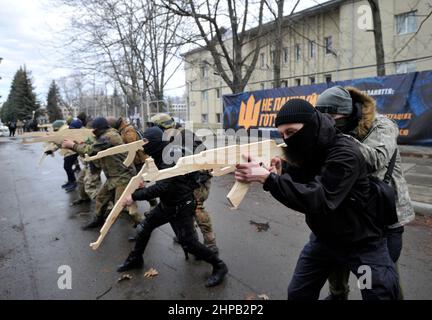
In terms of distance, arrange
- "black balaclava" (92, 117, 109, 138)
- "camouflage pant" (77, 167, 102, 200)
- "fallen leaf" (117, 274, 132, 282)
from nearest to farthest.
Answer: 1. "fallen leaf" (117, 274, 132, 282)
2. "black balaclava" (92, 117, 109, 138)
3. "camouflage pant" (77, 167, 102, 200)

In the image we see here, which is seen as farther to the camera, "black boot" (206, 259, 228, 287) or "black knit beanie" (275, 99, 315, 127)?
"black boot" (206, 259, 228, 287)

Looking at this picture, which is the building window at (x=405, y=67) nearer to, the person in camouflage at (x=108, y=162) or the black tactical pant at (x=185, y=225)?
the person in camouflage at (x=108, y=162)

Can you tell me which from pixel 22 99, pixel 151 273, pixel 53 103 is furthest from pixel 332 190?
pixel 53 103

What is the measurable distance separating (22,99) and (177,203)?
2390 inches

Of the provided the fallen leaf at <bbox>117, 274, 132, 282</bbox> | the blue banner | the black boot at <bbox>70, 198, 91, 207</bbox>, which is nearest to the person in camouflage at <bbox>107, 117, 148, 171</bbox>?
the black boot at <bbox>70, 198, 91, 207</bbox>

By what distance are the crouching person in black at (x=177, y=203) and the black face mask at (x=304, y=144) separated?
60.4 inches

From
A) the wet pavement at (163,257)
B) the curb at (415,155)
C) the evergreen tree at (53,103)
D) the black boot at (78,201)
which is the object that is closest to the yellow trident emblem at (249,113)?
the curb at (415,155)

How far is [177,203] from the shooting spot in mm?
3098

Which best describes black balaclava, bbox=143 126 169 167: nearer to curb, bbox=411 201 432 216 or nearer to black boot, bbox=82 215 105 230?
black boot, bbox=82 215 105 230

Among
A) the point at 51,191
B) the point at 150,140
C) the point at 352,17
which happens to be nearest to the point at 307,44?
the point at 352,17

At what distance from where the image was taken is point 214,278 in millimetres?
3068

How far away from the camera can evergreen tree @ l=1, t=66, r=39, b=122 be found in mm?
52062

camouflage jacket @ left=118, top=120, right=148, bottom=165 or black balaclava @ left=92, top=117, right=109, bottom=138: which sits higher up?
black balaclava @ left=92, top=117, right=109, bottom=138

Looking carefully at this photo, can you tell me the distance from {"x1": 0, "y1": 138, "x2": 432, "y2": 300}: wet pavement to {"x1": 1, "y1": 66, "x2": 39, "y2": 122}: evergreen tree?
55.1 meters
